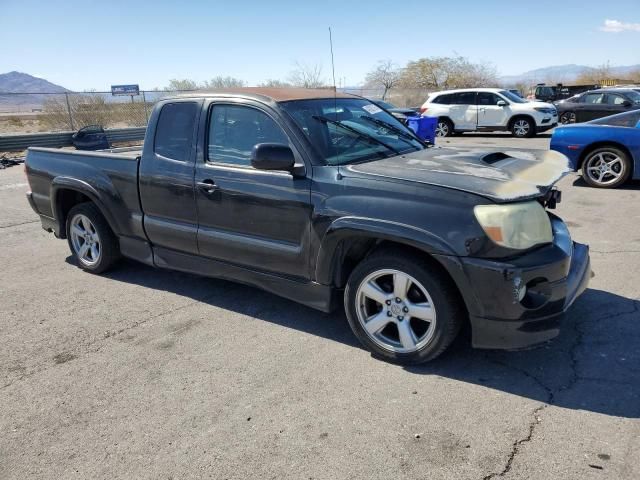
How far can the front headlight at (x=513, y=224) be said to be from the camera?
9.70 feet

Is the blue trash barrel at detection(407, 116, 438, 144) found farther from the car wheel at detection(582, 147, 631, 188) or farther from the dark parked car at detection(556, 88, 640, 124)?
the dark parked car at detection(556, 88, 640, 124)

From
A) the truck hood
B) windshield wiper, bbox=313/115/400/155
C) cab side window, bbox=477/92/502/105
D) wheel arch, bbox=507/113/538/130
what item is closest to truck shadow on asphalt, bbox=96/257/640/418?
the truck hood

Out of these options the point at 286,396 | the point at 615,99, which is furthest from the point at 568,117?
the point at 286,396

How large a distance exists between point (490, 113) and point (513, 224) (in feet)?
54.2

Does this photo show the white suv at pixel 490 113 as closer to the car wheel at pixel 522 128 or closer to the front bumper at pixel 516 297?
the car wheel at pixel 522 128

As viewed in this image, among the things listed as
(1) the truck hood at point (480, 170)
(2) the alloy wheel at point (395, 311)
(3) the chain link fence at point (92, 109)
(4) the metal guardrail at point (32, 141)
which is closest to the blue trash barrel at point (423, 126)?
(3) the chain link fence at point (92, 109)

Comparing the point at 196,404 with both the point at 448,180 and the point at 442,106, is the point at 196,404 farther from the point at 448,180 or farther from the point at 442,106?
the point at 442,106

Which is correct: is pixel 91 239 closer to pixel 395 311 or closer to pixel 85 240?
pixel 85 240

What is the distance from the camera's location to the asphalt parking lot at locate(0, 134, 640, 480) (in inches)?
101

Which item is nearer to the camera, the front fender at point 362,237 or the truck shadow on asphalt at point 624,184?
the front fender at point 362,237

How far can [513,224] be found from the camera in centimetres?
300

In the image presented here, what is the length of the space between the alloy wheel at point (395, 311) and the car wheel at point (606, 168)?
→ 22.2 ft

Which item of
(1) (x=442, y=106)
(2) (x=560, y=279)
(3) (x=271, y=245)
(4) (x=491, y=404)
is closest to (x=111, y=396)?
(3) (x=271, y=245)

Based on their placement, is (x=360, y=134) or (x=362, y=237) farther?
(x=360, y=134)
